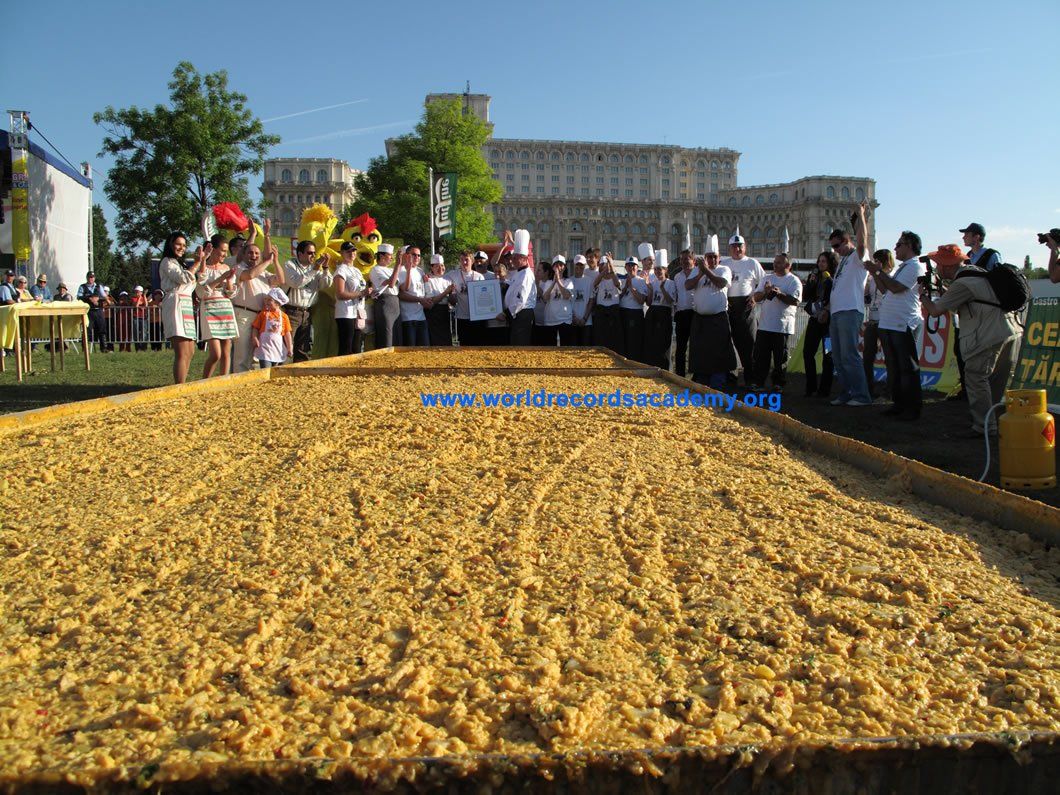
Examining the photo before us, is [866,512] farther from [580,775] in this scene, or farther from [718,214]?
[718,214]

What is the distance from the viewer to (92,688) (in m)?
1.31

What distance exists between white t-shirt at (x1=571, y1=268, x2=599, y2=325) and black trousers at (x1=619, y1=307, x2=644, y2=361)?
564 mm

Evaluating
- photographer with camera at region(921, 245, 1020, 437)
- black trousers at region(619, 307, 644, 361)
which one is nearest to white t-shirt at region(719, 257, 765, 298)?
black trousers at region(619, 307, 644, 361)

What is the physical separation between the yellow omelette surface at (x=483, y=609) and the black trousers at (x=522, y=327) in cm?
657

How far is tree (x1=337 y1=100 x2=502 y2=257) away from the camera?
129 ft

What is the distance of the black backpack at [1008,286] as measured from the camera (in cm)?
541

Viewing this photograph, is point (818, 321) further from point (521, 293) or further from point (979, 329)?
point (521, 293)

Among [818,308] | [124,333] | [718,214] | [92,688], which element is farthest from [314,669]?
[718,214]

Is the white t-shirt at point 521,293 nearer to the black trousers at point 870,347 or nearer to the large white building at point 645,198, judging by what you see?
the black trousers at point 870,347

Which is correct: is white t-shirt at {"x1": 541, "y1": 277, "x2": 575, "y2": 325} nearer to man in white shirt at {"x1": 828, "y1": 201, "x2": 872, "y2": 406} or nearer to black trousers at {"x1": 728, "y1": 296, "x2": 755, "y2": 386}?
black trousers at {"x1": 728, "y1": 296, "x2": 755, "y2": 386}

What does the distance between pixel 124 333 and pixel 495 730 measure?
683 inches

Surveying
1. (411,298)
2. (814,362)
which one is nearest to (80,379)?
(411,298)

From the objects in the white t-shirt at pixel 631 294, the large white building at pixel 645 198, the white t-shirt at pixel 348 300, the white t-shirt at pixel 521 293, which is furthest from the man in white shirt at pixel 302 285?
the large white building at pixel 645 198

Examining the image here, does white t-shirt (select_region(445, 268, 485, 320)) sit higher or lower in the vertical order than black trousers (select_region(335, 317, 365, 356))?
higher
